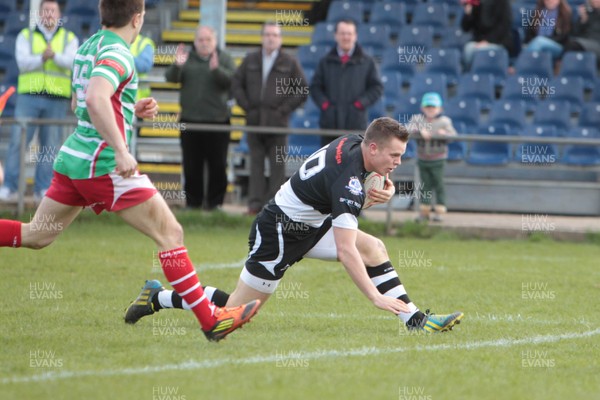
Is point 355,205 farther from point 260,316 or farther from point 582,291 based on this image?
point 582,291

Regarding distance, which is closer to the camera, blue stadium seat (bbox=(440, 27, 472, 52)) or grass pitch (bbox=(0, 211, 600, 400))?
grass pitch (bbox=(0, 211, 600, 400))

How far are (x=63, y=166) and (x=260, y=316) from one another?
222cm

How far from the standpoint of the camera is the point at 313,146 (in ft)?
53.5

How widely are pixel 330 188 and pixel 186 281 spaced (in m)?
1.15

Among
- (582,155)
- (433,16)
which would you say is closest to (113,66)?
(582,155)

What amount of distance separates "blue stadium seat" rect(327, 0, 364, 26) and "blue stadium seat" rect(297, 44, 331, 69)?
1044mm

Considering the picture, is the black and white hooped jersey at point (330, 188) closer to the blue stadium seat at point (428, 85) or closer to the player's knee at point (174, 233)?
the player's knee at point (174, 233)

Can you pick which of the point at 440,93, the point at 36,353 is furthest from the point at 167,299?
the point at 440,93

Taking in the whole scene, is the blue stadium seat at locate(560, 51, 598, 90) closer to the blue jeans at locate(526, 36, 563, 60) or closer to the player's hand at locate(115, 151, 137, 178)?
the blue jeans at locate(526, 36, 563, 60)

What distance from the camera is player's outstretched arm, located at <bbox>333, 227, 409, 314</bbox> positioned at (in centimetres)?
691

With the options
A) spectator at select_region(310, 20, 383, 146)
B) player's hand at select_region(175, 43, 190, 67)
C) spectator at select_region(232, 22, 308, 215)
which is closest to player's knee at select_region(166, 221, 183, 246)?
spectator at select_region(232, 22, 308, 215)

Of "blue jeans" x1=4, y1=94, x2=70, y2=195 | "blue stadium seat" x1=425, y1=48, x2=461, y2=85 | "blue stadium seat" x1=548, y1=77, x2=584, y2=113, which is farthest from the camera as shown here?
"blue stadium seat" x1=425, y1=48, x2=461, y2=85

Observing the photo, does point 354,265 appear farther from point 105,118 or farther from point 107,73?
point 107,73

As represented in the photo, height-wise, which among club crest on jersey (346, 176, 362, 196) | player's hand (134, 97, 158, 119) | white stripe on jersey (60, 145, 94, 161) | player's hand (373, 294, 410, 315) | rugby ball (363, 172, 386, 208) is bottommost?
player's hand (373, 294, 410, 315)
